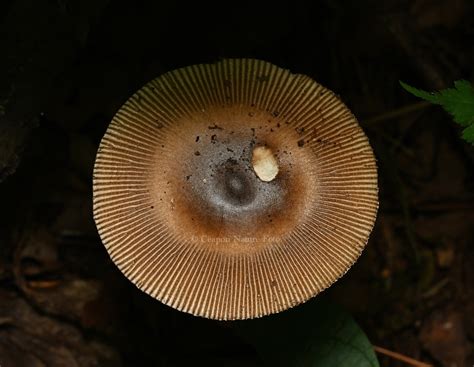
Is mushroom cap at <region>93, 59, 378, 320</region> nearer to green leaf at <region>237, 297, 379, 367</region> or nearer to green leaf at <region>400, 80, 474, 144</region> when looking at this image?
green leaf at <region>400, 80, 474, 144</region>

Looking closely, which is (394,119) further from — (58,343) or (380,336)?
(58,343)

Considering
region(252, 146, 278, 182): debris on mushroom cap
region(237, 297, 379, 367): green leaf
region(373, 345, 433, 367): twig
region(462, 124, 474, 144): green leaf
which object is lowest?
region(373, 345, 433, 367): twig

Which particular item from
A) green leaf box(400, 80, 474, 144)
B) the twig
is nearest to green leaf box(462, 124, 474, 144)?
green leaf box(400, 80, 474, 144)

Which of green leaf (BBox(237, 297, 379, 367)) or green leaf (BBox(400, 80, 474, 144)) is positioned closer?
green leaf (BBox(400, 80, 474, 144))

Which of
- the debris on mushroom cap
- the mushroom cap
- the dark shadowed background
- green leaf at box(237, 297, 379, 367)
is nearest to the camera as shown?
the mushroom cap

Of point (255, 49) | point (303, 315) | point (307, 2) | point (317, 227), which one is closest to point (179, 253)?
point (317, 227)

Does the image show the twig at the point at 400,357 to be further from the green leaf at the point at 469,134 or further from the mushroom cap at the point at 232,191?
the green leaf at the point at 469,134

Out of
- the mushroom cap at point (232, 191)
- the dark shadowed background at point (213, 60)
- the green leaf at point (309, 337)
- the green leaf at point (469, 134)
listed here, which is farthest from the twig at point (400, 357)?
the green leaf at point (469, 134)
